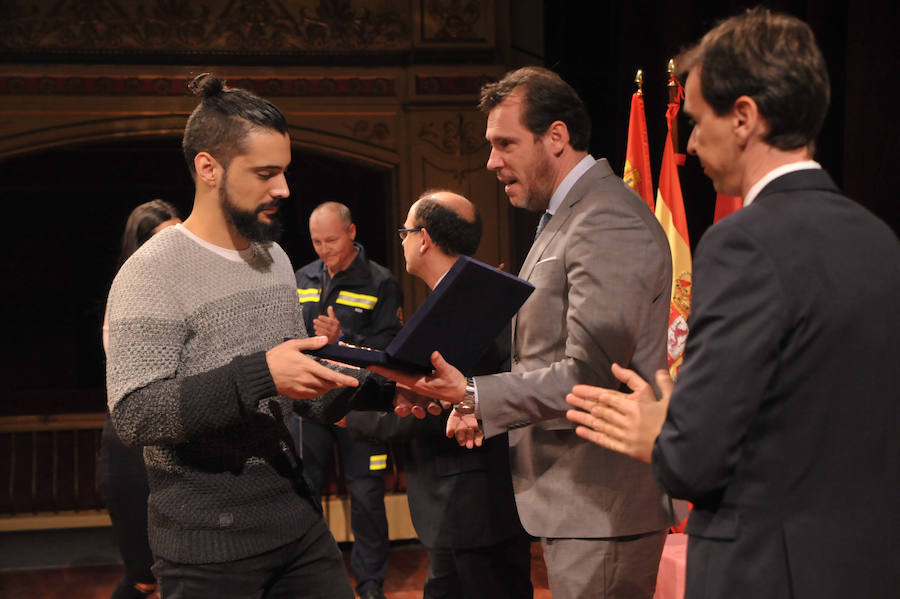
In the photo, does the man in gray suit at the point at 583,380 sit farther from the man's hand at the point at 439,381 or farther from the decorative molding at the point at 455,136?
the decorative molding at the point at 455,136

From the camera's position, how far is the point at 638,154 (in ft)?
12.5

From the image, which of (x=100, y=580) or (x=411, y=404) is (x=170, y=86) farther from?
(x=411, y=404)

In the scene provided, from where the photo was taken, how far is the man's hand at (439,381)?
73.1 inches

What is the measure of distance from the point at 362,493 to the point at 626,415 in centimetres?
294

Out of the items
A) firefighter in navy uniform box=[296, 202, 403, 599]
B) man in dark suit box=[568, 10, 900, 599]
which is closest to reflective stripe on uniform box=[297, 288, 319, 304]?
firefighter in navy uniform box=[296, 202, 403, 599]

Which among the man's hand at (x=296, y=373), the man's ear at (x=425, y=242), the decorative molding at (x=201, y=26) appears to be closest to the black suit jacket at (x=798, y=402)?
the man's hand at (x=296, y=373)

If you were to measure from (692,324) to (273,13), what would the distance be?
523 cm

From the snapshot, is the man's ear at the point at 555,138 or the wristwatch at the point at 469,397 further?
the man's ear at the point at 555,138

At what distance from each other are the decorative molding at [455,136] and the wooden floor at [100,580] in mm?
2597

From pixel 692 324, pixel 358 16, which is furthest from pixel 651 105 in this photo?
pixel 692 324

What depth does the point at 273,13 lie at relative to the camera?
5.88 m

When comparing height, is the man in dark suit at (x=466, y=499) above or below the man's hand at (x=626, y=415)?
below

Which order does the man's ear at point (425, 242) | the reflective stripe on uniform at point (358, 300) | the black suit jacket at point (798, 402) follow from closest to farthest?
the black suit jacket at point (798, 402)
the man's ear at point (425, 242)
the reflective stripe on uniform at point (358, 300)

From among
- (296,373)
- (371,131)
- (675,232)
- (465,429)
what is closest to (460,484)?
(465,429)
